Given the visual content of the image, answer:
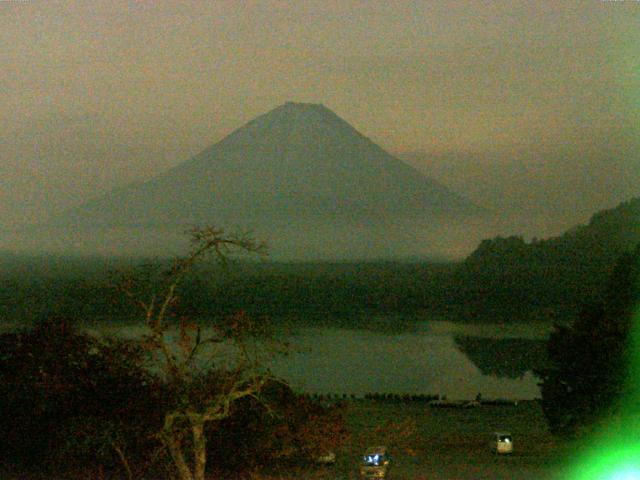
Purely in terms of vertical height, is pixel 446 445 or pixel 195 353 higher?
pixel 195 353

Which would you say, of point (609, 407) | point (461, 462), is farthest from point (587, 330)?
point (461, 462)

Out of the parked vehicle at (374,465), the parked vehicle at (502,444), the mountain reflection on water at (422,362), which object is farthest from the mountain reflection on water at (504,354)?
the parked vehicle at (374,465)

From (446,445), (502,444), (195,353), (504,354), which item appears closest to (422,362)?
(504,354)

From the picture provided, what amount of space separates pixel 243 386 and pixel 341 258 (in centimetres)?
11243

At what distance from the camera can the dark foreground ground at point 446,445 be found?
1391 centimetres

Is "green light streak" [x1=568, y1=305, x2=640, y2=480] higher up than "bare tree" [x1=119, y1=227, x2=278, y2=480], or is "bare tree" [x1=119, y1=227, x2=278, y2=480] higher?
"bare tree" [x1=119, y1=227, x2=278, y2=480]

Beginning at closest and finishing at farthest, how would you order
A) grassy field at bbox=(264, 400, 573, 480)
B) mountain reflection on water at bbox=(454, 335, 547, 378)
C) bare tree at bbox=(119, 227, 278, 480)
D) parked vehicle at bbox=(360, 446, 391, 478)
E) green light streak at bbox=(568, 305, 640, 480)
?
bare tree at bbox=(119, 227, 278, 480)
green light streak at bbox=(568, 305, 640, 480)
parked vehicle at bbox=(360, 446, 391, 478)
grassy field at bbox=(264, 400, 573, 480)
mountain reflection on water at bbox=(454, 335, 547, 378)

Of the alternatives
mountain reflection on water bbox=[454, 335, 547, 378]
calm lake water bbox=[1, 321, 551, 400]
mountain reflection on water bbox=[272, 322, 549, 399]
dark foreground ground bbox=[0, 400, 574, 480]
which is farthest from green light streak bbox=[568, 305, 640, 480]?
mountain reflection on water bbox=[454, 335, 547, 378]

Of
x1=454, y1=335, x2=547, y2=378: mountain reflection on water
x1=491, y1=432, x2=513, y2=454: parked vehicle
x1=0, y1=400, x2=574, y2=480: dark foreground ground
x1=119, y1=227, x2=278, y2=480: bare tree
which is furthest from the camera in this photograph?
x1=454, y1=335, x2=547, y2=378: mountain reflection on water

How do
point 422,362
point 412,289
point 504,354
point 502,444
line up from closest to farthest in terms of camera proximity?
point 502,444
point 422,362
point 504,354
point 412,289

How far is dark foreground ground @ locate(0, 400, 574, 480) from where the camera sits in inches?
547

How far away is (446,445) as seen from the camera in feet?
65.5

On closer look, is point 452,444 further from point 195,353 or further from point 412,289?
Result: point 412,289

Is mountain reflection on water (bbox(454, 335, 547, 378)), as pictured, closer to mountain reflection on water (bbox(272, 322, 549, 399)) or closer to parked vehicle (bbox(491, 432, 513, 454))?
mountain reflection on water (bbox(272, 322, 549, 399))
